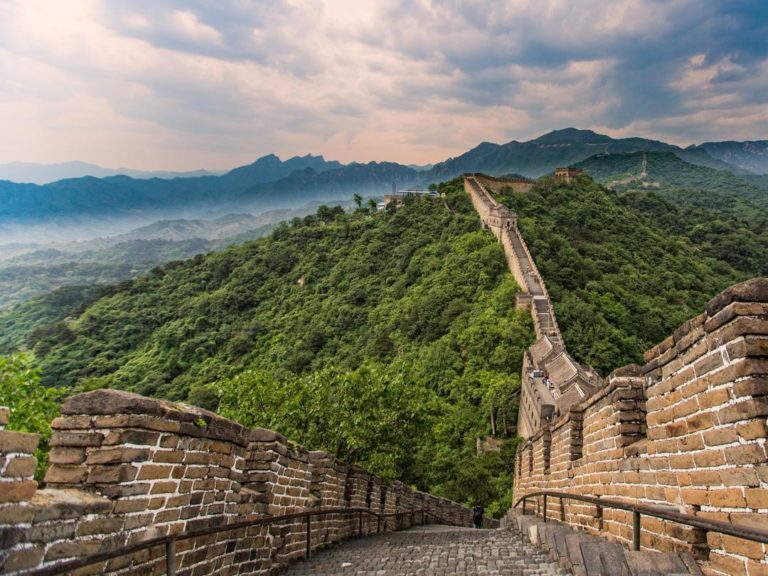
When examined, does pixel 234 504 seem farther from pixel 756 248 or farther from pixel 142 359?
pixel 756 248

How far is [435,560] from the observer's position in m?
7.21

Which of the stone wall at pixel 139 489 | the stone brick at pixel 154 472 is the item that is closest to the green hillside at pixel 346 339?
the stone wall at pixel 139 489

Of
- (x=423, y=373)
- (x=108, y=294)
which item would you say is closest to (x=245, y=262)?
(x=108, y=294)

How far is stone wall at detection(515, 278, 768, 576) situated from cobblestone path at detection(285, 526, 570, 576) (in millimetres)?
1034

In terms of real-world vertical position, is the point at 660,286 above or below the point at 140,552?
above

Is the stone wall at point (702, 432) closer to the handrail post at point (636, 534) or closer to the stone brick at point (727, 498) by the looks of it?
the stone brick at point (727, 498)

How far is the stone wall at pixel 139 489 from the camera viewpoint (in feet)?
9.70

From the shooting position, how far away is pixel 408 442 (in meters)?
18.3

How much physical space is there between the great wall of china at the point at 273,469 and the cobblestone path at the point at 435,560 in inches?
23.3

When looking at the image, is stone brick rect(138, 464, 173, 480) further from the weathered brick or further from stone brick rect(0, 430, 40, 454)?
the weathered brick

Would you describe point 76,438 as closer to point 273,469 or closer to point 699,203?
point 273,469

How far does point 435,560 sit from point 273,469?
7.44 ft

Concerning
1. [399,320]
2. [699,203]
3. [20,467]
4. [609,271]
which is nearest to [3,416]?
[20,467]

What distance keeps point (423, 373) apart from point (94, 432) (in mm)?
37079
